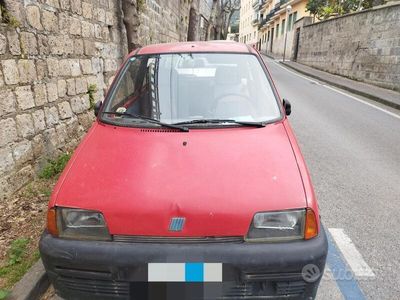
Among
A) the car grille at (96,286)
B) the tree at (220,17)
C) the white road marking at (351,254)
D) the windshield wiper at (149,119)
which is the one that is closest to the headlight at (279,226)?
the car grille at (96,286)

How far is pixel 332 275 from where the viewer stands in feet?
8.70

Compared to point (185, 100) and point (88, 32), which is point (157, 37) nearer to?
point (88, 32)

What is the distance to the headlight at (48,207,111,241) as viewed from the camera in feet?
6.34

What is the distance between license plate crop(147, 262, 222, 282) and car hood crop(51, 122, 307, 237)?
6.7 inches

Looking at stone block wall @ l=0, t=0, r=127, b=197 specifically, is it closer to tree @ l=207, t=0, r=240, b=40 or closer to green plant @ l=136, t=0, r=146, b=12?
green plant @ l=136, t=0, r=146, b=12

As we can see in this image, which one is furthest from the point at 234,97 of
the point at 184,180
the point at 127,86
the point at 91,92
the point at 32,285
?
the point at 91,92

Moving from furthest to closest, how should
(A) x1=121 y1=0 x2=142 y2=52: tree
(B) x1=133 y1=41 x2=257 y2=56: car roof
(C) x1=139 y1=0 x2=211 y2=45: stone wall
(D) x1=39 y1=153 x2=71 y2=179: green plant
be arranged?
(C) x1=139 y1=0 x2=211 y2=45: stone wall
(A) x1=121 y1=0 x2=142 y2=52: tree
(D) x1=39 y1=153 x2=71 y2=179: green plant
(B) x1=133 y1=41 x2=257 y2=56: car roof

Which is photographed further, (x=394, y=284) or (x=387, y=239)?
(x=387, y=239)

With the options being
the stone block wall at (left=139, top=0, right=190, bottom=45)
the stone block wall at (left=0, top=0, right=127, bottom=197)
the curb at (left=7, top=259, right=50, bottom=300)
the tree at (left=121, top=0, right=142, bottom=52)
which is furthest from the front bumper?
the stone block wall at (left=139, top=0, right=190, bottom=45)

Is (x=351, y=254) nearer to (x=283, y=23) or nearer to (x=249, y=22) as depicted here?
(x=283, y=23)

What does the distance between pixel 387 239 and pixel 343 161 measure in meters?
2.23

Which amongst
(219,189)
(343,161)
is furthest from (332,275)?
(343,161)

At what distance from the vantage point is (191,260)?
1831 mm

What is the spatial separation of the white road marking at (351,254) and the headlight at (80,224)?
2040mm
